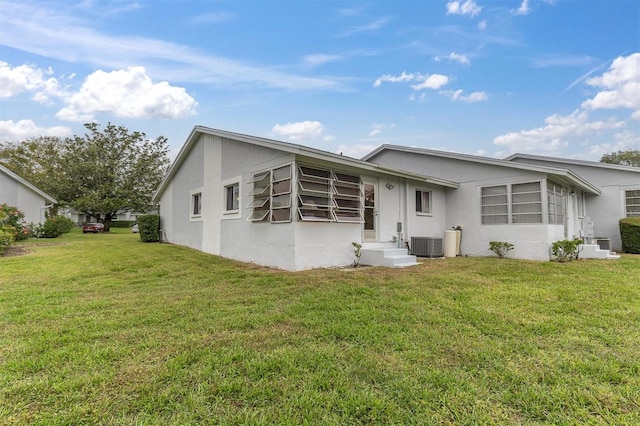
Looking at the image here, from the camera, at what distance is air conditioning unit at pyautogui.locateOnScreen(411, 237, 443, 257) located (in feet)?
33.7

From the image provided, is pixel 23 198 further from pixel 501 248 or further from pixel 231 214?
pixel 501 248

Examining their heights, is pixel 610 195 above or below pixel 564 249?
above

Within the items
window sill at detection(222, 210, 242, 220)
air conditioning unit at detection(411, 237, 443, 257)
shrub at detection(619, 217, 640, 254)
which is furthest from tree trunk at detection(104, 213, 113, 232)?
shrub at detection(619, 217, 640, 254)

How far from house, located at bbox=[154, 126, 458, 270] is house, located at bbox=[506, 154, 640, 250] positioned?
7.85m

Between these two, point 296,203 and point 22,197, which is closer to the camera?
point 296,203

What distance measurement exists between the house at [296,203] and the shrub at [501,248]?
79.7 inches

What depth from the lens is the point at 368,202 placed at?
9.39 m

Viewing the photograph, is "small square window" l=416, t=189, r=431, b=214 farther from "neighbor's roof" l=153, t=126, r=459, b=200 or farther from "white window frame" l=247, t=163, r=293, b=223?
"white window frame" l=247, t=163, r=293, b=223

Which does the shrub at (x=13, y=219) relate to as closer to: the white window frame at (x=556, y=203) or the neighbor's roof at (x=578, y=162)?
the white window frame at (x=556, y=203)

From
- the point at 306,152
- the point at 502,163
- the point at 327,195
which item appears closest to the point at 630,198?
the point at 502,163

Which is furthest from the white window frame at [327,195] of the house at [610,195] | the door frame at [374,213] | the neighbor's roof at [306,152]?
the house at [610,195]

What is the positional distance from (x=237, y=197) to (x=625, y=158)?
117ft

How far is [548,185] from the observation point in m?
10.3

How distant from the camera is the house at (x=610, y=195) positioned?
13.4 m
